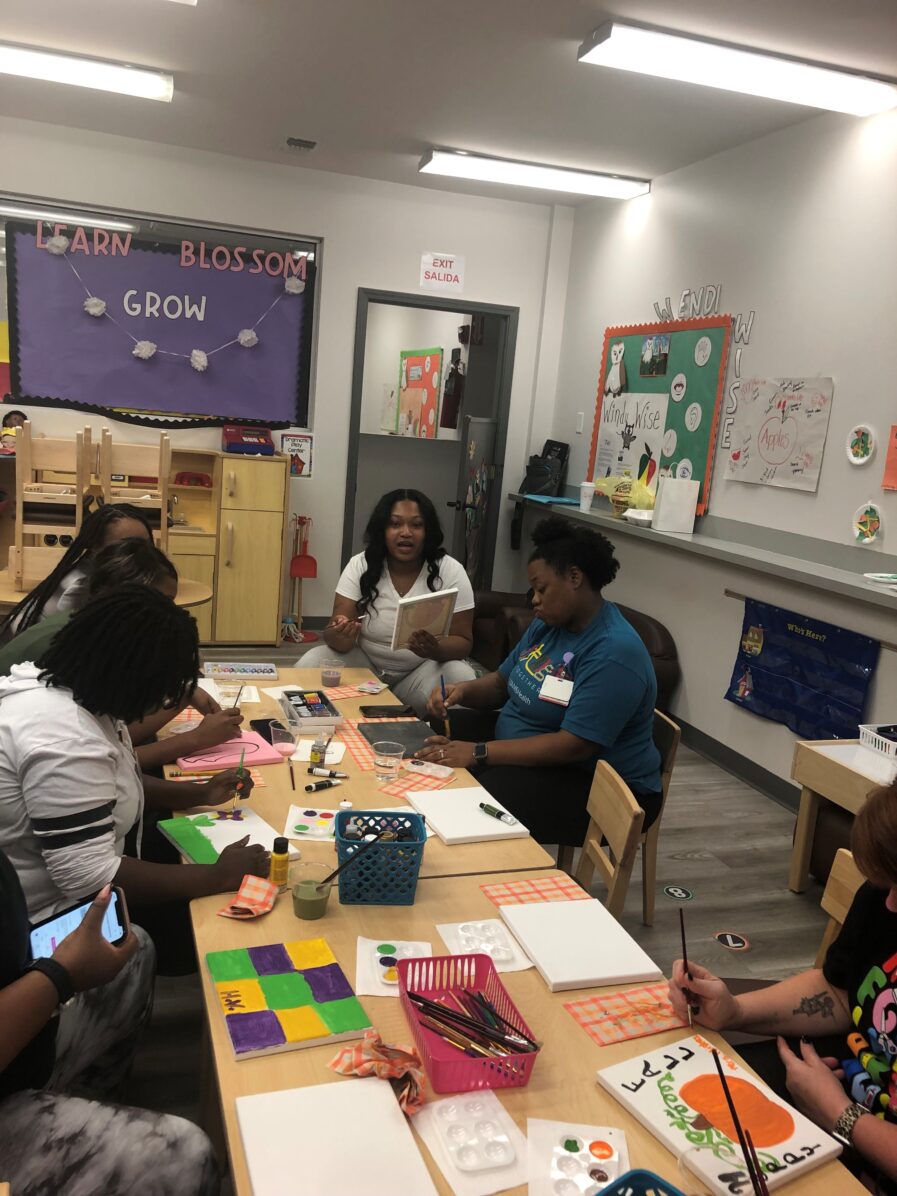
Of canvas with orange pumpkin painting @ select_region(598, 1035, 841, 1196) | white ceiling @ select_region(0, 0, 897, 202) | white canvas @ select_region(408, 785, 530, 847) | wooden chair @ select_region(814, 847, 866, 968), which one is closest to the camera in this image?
canvas with orange pumpkin painting @ select_region(598, 1035, 841, 1196)

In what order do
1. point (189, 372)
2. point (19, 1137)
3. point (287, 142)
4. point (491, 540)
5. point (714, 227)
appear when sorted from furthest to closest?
point (491, 540) → point (189, 372) → point (287, 142) → point (714, 227) → point (19, 1137)

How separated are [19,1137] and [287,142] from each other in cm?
542

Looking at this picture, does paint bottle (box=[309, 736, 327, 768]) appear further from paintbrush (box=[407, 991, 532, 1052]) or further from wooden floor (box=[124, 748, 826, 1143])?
paintbrush (box=[407, 991, 532, 1052])

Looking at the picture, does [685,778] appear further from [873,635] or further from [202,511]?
[202,511]

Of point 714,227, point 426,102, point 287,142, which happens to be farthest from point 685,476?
point 287,142

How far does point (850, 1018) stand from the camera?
1.53 metres

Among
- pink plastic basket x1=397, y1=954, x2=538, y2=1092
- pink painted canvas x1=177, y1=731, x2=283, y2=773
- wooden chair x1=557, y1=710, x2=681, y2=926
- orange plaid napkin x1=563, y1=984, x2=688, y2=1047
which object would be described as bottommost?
wooden chair x1=557, y1=710, x2=681, y2=926

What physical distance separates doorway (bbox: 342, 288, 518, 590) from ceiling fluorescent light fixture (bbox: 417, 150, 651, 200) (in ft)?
3.85

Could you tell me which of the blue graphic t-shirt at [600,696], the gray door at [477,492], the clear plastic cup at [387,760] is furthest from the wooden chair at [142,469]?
the clear plastic cup at [387,760]

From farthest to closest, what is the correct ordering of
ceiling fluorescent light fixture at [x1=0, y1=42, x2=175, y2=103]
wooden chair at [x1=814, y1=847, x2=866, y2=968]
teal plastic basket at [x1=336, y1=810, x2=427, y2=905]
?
ceiling fluorescent light fixture at [x1=0, y1=42, x2=175, y2=103] → wooden chair at [x1=814, y1=847, x2=866, y2=968] → teal plastic basket at [x1=336, y1=810, x2=427, y2=905]

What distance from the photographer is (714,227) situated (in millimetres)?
4875

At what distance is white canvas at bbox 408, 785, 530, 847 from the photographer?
198cm

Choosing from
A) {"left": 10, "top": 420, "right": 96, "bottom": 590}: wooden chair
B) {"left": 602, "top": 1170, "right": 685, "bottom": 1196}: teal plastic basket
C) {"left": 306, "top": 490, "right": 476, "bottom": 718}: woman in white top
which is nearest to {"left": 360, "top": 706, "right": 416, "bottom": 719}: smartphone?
{"left": 306, "top": 490, "right": 476, "bottom": 718}: woman in white top

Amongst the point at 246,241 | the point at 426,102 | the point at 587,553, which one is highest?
the point at 426,102
